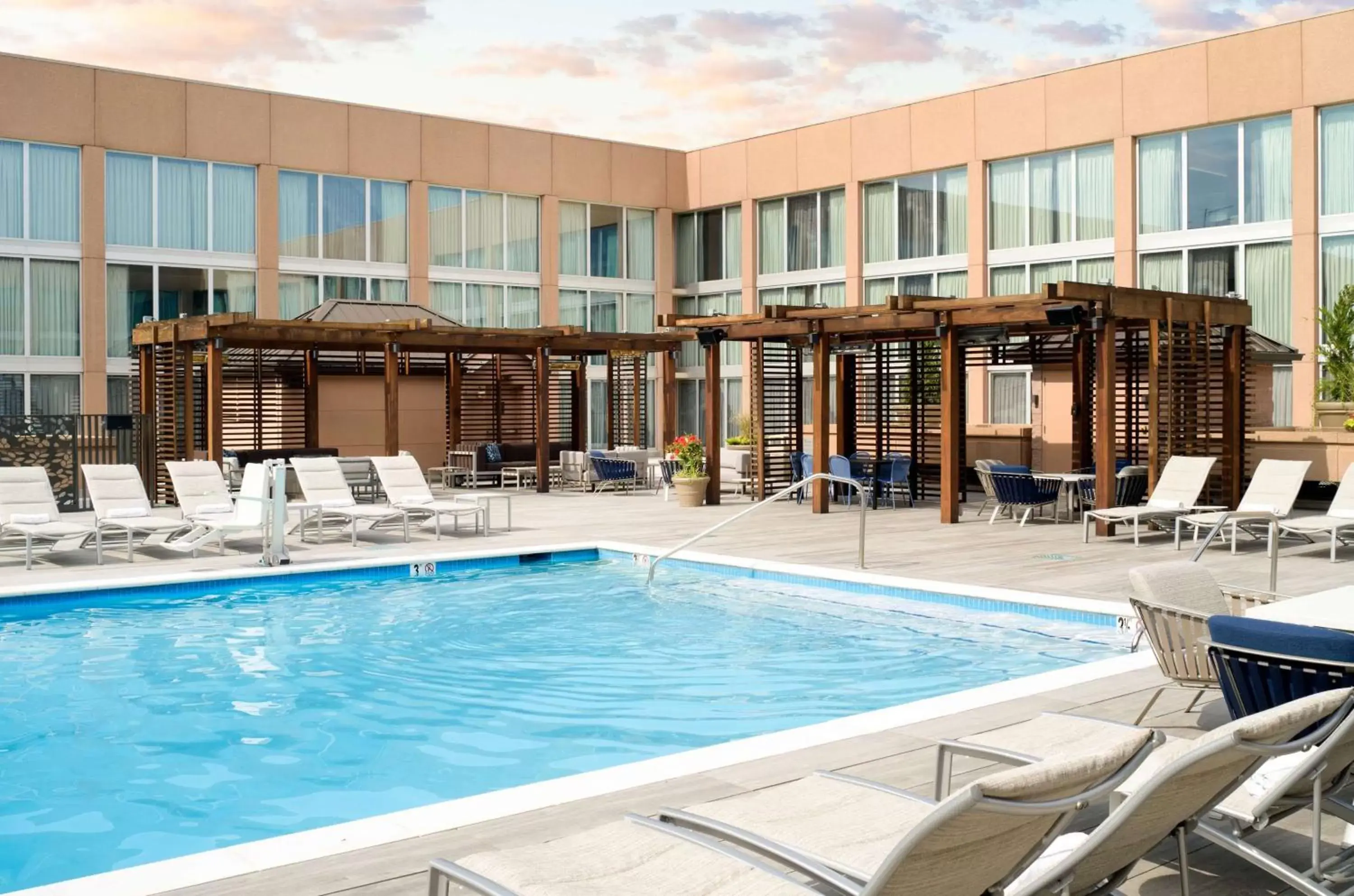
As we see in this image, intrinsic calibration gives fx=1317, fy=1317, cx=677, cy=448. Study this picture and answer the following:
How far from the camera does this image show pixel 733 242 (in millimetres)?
30891

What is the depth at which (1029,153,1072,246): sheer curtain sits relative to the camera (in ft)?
80.8

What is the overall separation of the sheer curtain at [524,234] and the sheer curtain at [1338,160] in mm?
16017

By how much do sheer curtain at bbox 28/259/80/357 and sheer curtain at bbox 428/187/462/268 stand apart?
7.18 metres

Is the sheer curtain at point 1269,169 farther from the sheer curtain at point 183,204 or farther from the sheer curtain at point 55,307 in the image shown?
the sheer curtain at point 55,307

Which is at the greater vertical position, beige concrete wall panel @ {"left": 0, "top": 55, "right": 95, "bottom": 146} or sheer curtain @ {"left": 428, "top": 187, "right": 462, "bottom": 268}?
beige concrete wall panel @ {"left": 0, "top": 55, "right": 95, "bottom": 146}

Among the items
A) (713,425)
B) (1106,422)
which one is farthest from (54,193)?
(1106,422)

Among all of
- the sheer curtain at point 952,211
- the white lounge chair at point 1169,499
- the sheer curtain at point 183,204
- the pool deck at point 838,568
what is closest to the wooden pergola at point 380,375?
the sheer curtain at point 183,204

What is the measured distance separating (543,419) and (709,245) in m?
11.0

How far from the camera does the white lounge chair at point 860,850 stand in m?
2.57

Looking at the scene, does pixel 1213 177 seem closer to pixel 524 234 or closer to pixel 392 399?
pixel 392 399

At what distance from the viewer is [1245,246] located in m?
22.0

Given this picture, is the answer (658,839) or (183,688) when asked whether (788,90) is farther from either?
(658,839)

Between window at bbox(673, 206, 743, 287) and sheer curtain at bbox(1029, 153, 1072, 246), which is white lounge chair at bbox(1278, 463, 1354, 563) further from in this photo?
window at bbox(673, 206, 743, 287)

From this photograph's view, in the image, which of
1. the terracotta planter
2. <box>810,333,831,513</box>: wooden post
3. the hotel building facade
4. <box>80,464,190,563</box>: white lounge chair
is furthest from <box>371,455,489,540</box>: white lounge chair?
the hotel building facade
